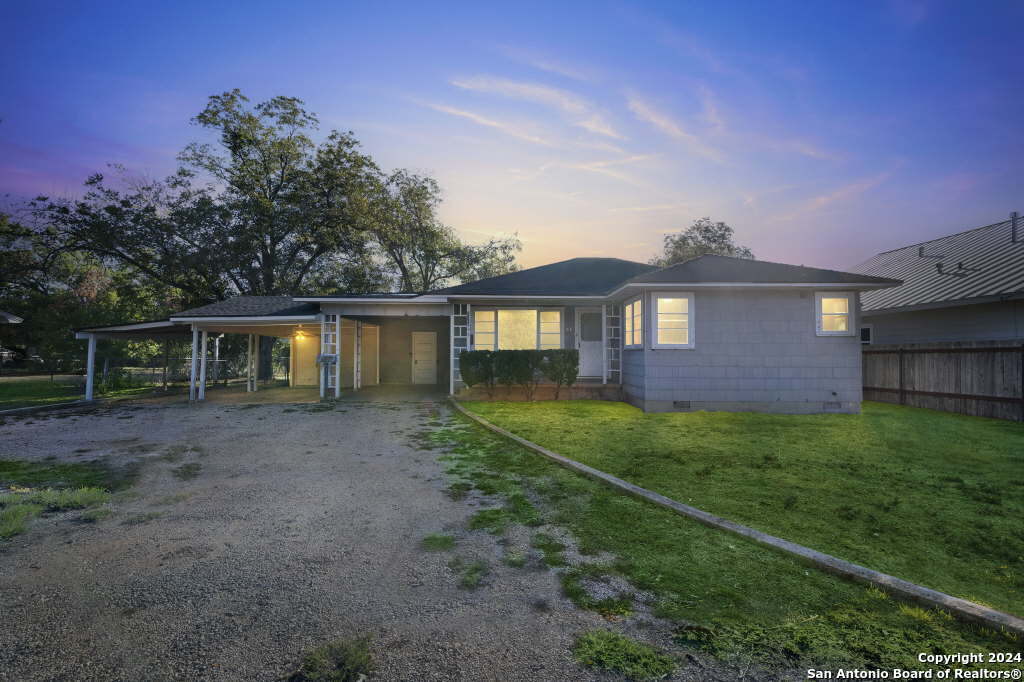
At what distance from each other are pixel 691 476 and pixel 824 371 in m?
7.69

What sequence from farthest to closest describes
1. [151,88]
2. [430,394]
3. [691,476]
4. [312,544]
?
[151,88] → [430,394] → [691,476] → [312,544]

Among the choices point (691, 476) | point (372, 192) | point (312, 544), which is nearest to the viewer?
point (312, 544)

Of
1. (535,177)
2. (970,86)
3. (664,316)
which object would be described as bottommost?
(664,316)

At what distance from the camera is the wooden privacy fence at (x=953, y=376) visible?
30.4 ft

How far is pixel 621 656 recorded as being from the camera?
1.96 metres

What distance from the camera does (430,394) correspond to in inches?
580

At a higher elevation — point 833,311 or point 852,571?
point 833,311

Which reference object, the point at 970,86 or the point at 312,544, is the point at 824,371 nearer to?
the point at 312,544

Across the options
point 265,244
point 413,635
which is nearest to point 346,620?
point 413,635

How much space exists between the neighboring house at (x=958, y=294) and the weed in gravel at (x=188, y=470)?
17.1 m

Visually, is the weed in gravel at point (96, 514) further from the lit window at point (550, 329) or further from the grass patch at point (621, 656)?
the lit window at point (550, 329)

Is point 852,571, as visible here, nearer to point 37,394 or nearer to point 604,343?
point 604,343

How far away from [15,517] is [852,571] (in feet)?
22.4

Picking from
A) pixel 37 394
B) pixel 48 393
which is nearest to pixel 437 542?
pixel 37 394
